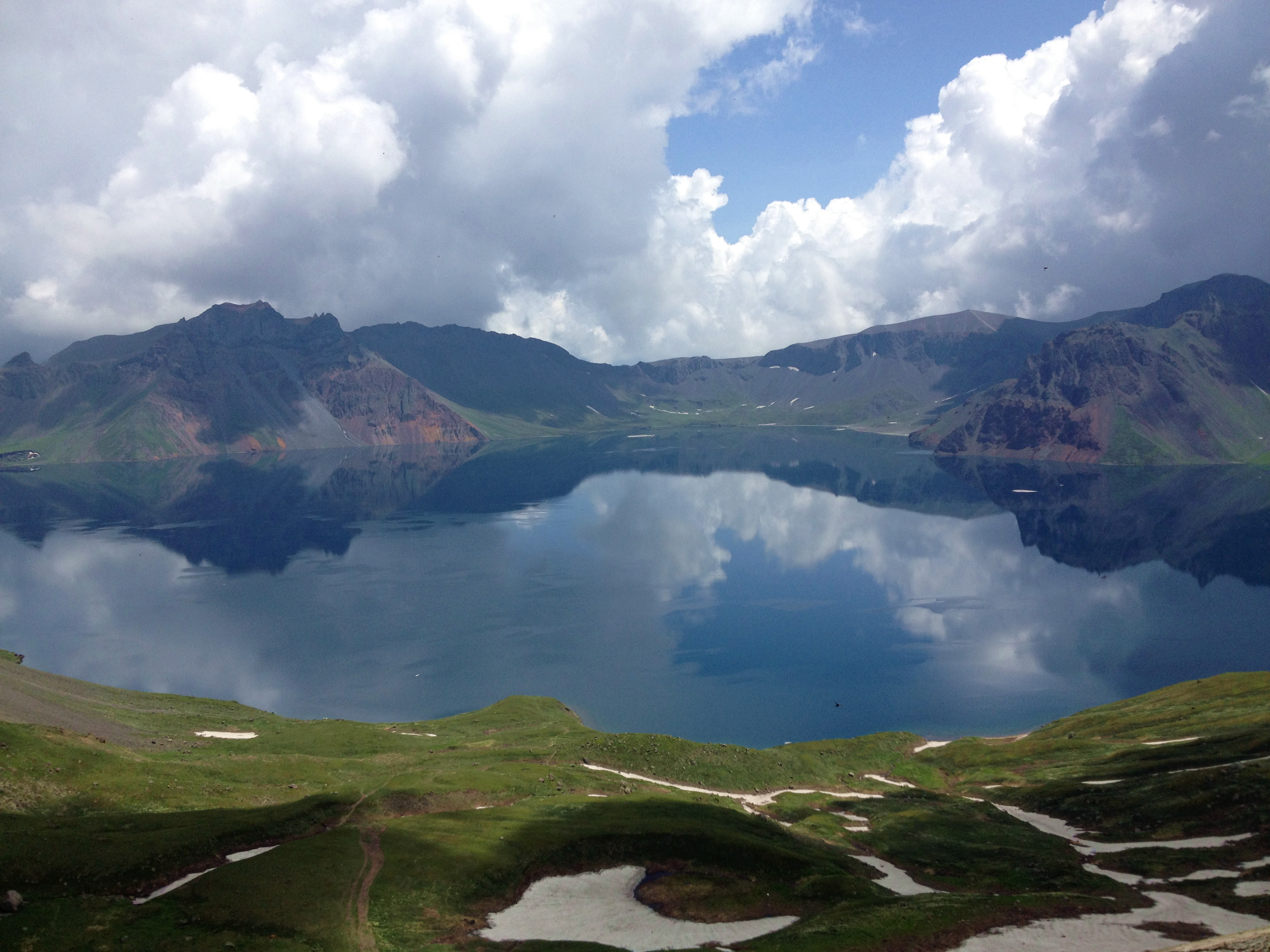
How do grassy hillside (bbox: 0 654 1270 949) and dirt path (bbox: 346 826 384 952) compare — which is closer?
dirt path (bbox: 346 826 384 952)

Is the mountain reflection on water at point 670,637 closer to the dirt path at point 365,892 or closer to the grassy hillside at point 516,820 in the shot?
the grassy hillside at point 516,820

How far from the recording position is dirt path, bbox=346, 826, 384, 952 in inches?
1439

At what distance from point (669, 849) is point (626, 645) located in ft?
283

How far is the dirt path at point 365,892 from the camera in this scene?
36.6 m

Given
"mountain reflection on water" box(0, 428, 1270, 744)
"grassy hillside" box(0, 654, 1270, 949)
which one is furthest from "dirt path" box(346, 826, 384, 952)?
"mountain reflection on water" box(0, 428, 1270, 744)

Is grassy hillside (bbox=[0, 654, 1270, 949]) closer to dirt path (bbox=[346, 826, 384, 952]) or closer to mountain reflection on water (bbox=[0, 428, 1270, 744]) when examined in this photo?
dirt path (bbox=[346, 826, 384, 952])

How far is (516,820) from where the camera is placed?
175 ft

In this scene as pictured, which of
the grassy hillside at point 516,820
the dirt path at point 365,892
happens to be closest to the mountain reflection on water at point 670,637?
the grassy hillside at point 516,820

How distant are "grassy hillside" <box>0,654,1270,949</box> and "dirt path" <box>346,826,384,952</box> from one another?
0.17 m

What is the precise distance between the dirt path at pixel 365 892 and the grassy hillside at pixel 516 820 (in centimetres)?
17

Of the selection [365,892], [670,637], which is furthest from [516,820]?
[670,637]

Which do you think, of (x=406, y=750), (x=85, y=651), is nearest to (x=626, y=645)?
(x=406, y=750)

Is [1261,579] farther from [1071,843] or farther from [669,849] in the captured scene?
[669,849]

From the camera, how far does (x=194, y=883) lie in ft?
125
